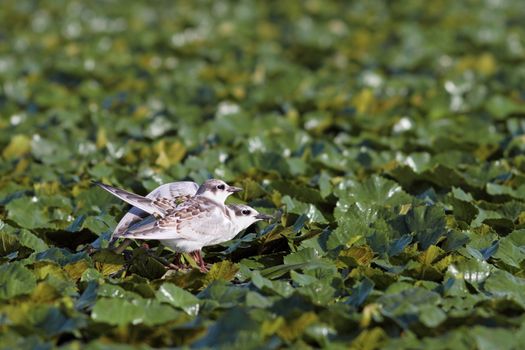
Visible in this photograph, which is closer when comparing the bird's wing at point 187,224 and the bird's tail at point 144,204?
the bird's wing at point 187,224

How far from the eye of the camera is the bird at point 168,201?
16.9 feet

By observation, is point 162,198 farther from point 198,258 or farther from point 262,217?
point 262,217

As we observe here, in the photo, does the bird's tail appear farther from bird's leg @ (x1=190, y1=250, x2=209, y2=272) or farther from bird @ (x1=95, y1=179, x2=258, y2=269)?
bird's leg @ (x1=190, y1=250, x2=209, y2=272)

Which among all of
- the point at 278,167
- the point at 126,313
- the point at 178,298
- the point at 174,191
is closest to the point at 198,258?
the point at 174,191

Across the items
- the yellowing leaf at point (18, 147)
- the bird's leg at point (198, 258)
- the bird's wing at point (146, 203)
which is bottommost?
the yellowing leaf at point (18, 147)

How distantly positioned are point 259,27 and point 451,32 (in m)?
2.37

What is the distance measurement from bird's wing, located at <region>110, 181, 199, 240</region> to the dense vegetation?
15cm

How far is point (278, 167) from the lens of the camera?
6.95 meters

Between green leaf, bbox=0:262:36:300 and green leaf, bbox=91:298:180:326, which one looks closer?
green leaf, bbox=91:298:180:326

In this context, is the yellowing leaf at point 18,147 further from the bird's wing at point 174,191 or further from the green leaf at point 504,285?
the green leaf at point 504,285

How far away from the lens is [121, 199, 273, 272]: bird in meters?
5.00

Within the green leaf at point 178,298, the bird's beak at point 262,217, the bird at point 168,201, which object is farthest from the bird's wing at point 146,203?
the green leaf at point 178,298

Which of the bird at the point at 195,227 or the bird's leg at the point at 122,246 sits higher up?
the bird at the point at 195,227

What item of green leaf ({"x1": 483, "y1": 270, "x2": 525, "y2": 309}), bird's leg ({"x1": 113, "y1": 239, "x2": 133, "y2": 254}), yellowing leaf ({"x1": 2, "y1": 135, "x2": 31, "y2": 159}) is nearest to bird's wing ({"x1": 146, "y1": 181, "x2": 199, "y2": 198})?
bird's leg ({"x1": 113, "y1": 239, "x2": 133, "y2": 254})
